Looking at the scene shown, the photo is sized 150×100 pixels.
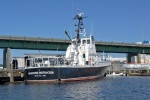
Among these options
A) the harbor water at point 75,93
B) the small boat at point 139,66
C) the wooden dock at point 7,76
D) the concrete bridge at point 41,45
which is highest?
the concrete bridge at point 41,45

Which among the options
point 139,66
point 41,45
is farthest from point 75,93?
point 139,66

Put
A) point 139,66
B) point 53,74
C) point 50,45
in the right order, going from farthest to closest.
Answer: point 139,66 < point 50,45 < point 53,74

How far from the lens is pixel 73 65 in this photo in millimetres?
89250

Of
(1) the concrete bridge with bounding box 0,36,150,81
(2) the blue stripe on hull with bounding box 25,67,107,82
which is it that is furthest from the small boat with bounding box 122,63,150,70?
(2) the blue stripe on hull with bounding box 25,67,107,82

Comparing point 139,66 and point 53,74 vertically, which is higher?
point 139,66

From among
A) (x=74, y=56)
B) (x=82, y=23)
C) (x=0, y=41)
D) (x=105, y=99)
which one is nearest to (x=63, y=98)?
(x=105, y=99)

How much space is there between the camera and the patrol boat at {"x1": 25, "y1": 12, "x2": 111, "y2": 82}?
84.4 metres

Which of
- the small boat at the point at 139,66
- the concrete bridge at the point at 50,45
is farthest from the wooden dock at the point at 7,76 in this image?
the small boat at the point at 139,66

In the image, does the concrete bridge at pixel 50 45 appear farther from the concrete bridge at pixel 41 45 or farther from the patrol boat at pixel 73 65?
the patrol boat at pixel 73 65

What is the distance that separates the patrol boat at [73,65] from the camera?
3324 inches

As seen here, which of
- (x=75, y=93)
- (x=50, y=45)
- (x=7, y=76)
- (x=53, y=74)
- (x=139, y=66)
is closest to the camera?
(x=75, y=93)

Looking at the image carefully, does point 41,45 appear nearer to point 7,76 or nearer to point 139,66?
point 7,76

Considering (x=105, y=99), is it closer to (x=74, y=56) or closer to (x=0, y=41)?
(x=74, y=56)

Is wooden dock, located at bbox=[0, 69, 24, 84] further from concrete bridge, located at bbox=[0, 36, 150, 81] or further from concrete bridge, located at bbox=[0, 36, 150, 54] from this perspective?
concrete bridge, located at bbox=[0, 36, 150, 54]
